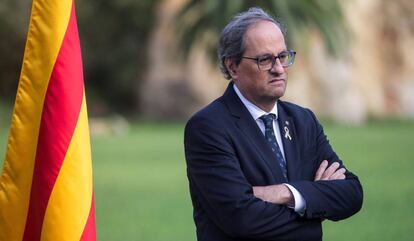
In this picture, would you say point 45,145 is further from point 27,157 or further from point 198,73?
point 198,73

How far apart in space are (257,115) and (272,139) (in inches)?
5.0

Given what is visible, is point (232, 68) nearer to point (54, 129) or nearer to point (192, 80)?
point (54, 129)

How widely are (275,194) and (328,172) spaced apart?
1.34 ft

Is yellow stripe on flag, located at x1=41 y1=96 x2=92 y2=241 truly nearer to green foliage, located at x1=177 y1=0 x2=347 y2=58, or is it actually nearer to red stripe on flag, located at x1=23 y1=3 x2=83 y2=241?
red stripe on flag, located at x1=23 y1=3 x2=83 y2=241

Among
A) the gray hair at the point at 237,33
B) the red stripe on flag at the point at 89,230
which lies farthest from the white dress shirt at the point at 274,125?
the red stripe on flag at the point at 89,230

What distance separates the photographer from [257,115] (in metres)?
4.80

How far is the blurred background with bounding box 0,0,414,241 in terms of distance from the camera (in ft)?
62.4

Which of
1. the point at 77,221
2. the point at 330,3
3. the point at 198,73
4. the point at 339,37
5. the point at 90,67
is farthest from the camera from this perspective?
the point at 90,67

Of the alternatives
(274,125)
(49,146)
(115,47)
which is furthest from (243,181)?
(115,47)

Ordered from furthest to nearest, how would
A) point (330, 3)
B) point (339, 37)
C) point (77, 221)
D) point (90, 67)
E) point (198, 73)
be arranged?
point (90, 67), point (198, 73), point (339, 37), point (330, 3), point (77, 221)

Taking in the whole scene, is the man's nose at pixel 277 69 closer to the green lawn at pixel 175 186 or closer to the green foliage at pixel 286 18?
the green lawn at pixel 175 186

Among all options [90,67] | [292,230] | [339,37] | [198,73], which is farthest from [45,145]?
[90,67]

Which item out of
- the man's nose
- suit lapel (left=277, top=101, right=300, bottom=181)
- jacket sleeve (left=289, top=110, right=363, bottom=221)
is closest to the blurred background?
jacket sleeve (left=289, top=110, right=363, bottom=221)

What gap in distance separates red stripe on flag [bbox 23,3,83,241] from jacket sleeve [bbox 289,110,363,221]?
1.04 metres
